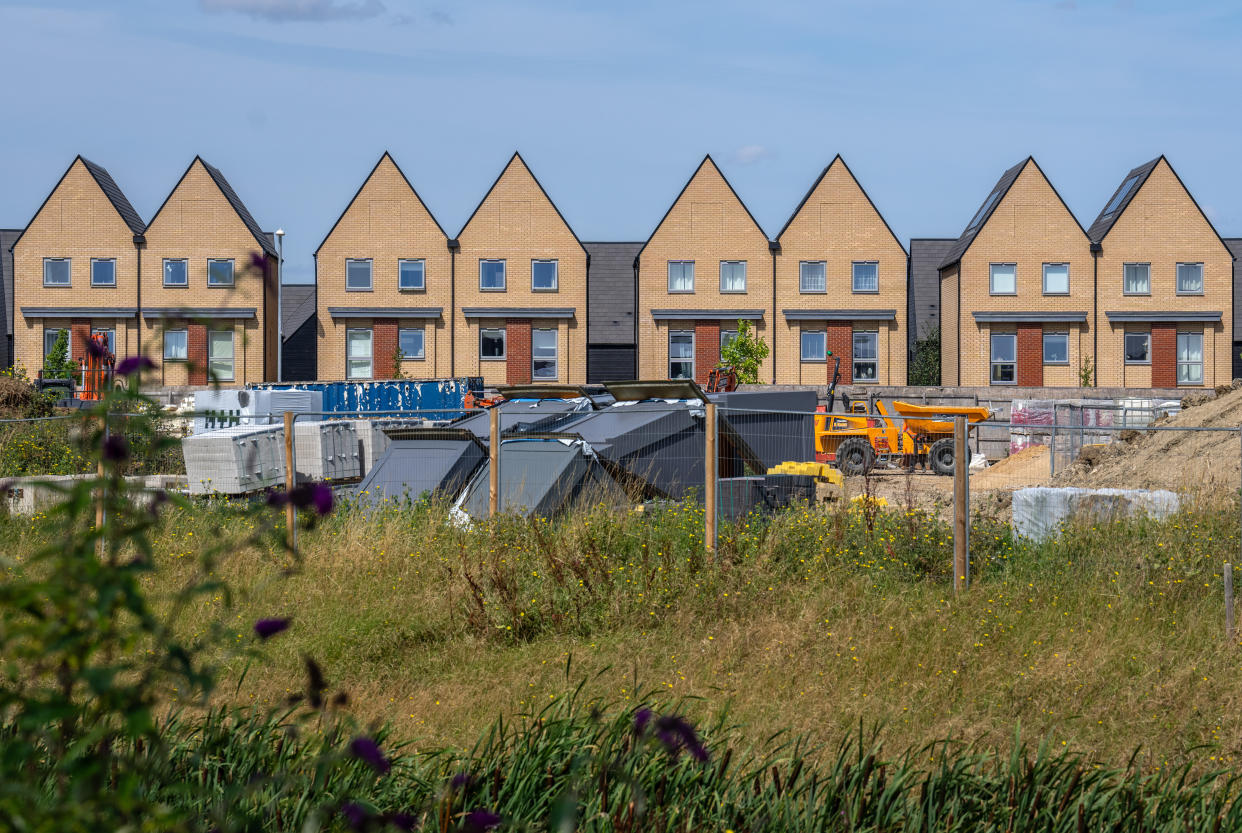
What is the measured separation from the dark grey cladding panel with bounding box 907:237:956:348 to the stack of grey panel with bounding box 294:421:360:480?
3853cm

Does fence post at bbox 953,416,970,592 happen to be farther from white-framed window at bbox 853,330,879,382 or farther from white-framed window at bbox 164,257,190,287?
white-framed window at bbox 164,257,190,287

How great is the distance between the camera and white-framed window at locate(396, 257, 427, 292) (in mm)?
47500

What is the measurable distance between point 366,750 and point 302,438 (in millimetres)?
16454

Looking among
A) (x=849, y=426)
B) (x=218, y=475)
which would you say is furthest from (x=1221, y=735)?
(x=849, y=426)

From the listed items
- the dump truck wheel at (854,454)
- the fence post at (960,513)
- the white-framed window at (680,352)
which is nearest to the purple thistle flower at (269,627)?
the fence post at (960,513)

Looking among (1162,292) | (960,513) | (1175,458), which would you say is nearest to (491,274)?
(1162,292)

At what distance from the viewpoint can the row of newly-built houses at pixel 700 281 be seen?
156 ft

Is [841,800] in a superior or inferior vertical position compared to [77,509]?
inferior

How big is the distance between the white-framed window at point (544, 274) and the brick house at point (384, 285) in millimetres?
3337

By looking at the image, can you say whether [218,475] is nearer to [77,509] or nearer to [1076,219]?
[77,509]

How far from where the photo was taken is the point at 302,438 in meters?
17.9

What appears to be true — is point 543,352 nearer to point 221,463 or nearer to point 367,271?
point 367,271

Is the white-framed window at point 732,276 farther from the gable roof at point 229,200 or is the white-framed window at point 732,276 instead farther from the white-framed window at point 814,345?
the gable roof at point 229,200

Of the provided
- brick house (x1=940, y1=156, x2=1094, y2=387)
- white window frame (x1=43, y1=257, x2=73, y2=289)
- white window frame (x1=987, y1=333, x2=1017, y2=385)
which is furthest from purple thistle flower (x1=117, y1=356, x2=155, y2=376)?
white window frame (x1=43, y1=257, x2=73, y2=289)
